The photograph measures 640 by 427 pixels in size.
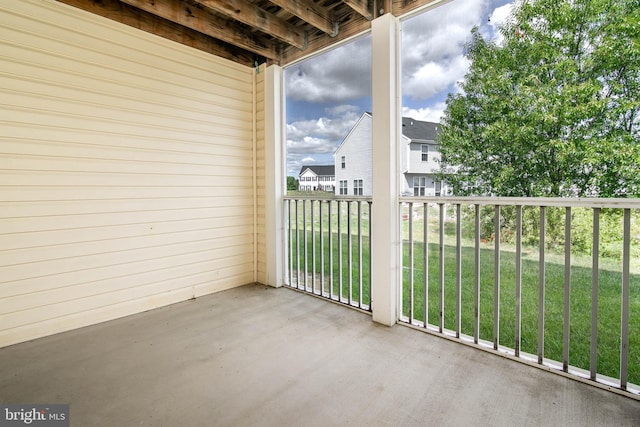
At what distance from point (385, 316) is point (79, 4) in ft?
11.9

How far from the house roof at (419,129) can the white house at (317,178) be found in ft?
3.03

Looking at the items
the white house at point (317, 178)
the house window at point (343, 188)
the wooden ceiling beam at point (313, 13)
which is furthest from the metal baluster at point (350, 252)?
the wooden ceiling beam at point (313, 13)

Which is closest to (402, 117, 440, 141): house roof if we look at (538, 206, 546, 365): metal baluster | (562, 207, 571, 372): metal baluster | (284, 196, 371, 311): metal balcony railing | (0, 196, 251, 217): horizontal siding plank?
(284, 196, 371, 311): metal balcony railing

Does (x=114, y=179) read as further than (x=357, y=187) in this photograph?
No

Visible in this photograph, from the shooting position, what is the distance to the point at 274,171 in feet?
12.1

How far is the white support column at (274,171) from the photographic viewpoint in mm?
3646

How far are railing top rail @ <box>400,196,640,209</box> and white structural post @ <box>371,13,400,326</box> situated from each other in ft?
1.07

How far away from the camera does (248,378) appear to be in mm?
1963

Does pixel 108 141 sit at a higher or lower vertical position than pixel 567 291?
higher

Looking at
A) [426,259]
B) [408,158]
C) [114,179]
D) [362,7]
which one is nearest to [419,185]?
[408,158]

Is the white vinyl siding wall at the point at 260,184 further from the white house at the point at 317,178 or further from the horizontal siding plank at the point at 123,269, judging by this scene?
the white house at the point at 317,178

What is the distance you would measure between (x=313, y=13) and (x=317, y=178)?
156cm

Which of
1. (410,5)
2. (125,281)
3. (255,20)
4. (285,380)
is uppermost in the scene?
(255,20)

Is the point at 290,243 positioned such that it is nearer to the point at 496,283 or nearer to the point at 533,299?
the point at 496,283
